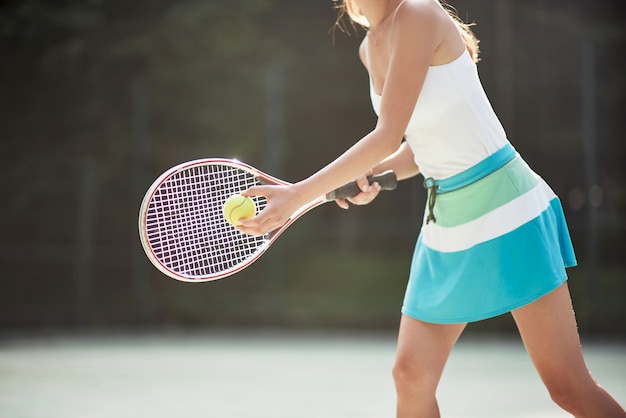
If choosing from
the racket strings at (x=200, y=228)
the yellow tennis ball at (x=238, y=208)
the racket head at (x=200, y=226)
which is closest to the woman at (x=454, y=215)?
the yellow tennis ball at (x=238, y=208)

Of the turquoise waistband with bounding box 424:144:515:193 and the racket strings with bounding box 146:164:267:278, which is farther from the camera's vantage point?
the racket strings with bounding box 146:164:267:278

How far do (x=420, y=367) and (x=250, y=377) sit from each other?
2.56 meters

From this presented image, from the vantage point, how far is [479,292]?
1.90m

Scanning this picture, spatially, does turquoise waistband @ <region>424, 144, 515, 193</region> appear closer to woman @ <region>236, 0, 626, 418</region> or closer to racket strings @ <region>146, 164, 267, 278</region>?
woman @ <region>236, 0, 626, 418</region>

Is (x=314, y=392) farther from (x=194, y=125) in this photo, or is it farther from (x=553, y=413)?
(x=194, y=125)

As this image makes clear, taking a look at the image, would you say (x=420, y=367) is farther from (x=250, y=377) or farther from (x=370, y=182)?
(x=250, y=377)

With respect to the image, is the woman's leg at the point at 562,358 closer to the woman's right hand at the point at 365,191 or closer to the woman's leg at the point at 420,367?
the woman's leg at the point at 420,367

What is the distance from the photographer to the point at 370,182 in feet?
7.32

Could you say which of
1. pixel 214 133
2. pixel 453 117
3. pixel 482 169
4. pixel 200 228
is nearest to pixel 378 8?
pixel 453 117

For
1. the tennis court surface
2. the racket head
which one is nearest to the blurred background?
the tennis court surface

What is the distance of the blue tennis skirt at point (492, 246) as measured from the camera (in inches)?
73.2

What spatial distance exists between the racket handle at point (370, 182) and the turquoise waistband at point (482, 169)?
0.90 ft

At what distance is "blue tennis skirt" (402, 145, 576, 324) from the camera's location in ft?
6.10

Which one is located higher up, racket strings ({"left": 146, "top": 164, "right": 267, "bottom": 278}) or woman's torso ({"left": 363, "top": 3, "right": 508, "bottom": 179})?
woman's torso ({"left": 363, "top": 3, "right": 508, "bottom": 179})
